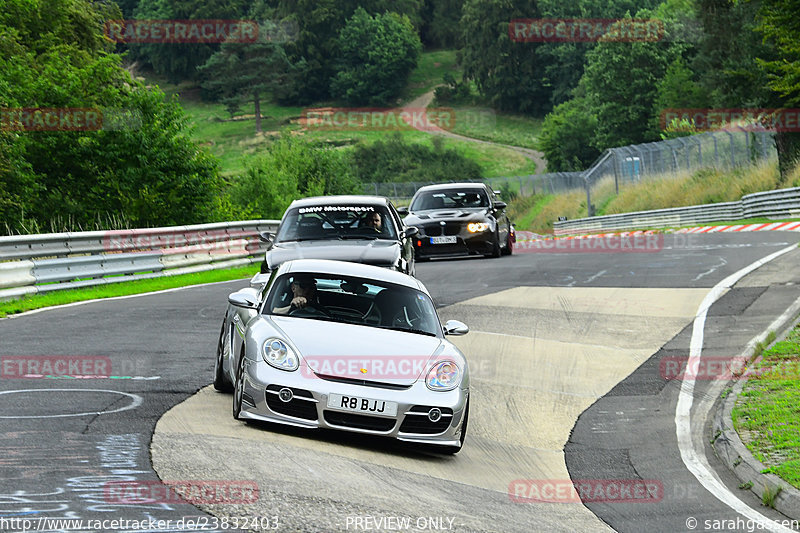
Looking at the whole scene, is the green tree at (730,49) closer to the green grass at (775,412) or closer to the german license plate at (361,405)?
the green grass at (775,412)

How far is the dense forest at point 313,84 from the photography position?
34.1 m

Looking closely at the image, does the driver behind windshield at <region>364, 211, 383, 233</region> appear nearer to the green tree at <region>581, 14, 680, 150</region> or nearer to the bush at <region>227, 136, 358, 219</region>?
the bush at <region>227, 136, 358, 219</region>

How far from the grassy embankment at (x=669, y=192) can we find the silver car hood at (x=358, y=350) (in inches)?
1238

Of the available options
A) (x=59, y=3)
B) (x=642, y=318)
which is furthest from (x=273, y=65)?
(x=642, y=318)

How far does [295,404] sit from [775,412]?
438cm

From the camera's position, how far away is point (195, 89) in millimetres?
175125

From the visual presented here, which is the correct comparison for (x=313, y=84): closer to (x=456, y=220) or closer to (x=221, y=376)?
(x=456, y=220)

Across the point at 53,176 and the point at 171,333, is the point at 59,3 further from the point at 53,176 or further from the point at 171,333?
the point at 171,333

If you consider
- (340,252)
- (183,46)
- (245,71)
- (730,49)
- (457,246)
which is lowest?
(457,246)

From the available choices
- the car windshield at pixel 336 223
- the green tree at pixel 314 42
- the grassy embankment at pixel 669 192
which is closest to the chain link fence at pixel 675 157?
the grassy embankment at pixel 669 192

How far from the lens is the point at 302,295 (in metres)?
9.43

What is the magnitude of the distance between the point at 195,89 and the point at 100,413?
Answer: 171 metres

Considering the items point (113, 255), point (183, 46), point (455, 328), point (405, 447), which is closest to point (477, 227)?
point (113, 255)

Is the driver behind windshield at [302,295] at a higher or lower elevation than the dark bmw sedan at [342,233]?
higher
